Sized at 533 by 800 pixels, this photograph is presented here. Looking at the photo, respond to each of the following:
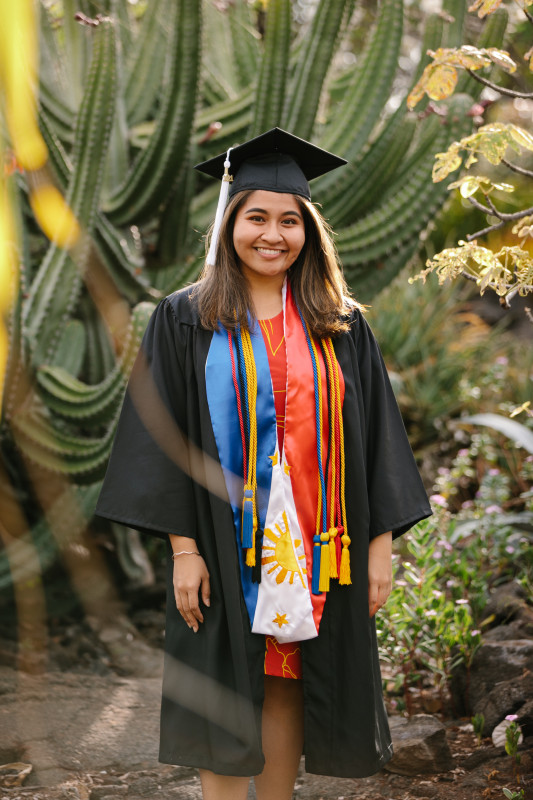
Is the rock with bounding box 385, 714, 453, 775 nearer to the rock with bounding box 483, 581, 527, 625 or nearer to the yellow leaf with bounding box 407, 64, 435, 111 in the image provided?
the rock with bounding box 483, 581, 527, 625

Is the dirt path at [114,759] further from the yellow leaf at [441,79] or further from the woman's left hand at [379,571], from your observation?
the yellow leaf at [441,79]

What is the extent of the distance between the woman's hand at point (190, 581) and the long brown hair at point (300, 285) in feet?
2.12

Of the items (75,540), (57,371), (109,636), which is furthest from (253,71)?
(109,636)

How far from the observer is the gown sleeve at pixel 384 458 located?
7.92 ft

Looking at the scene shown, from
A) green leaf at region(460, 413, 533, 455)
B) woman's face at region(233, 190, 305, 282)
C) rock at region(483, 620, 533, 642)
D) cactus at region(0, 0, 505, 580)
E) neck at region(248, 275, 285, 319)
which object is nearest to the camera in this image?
woman's face at region(233, 190, 305, 282)

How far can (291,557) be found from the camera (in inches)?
89.2

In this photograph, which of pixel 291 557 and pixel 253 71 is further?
pixel 253 71

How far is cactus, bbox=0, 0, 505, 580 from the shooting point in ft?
13.3

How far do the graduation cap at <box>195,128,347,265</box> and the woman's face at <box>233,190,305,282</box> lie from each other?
0.13ft

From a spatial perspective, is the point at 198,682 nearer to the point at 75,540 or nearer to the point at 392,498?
the point at 392,498

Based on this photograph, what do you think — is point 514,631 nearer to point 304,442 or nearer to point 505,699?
point 505,699

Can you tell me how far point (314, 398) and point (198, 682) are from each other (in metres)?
0.87

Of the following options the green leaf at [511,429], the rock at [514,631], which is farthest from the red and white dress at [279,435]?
the green leaf at [511,429]

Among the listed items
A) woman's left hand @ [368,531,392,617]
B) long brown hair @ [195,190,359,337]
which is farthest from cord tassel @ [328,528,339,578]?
long brown hair @ [195,190,359,337]
